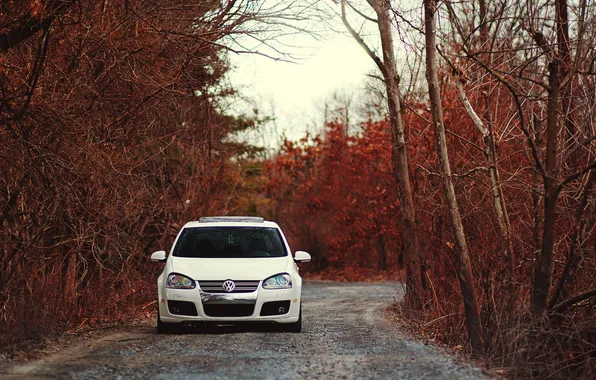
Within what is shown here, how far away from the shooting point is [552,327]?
11.9 metres

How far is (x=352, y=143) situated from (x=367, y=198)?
3.54 metres

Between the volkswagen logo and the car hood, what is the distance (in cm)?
6

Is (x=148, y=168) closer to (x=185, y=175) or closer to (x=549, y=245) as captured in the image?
(x=185, y=175)

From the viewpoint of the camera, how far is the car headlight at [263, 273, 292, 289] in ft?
42.0

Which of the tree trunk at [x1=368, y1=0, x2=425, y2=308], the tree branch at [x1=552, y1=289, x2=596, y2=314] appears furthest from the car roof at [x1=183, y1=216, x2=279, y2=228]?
the tree branch at [x1=552, y1=289, x2=596, y2=314]

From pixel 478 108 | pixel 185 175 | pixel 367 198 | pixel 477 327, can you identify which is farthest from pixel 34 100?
pixel 367 198

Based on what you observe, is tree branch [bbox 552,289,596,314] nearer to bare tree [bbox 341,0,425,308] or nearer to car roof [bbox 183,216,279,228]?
car roof [bbox 183,216,279,228]

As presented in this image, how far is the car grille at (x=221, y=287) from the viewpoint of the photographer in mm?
12609

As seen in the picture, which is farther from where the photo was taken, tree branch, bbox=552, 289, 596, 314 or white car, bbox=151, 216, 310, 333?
white car, bbox=151, 216, 310, 333

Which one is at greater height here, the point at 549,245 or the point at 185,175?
the point at 185,175

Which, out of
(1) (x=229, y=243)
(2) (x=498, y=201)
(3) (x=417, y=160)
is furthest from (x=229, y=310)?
(3) (x=417, y=160)

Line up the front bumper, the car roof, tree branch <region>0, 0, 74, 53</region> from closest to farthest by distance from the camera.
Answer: tree branch <region>0, 0, 74, 53</region> → the front bumper → the car roof

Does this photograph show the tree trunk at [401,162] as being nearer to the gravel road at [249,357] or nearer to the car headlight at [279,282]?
the gravel road at [249,357]

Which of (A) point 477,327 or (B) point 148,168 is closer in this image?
(A) point 477,327
